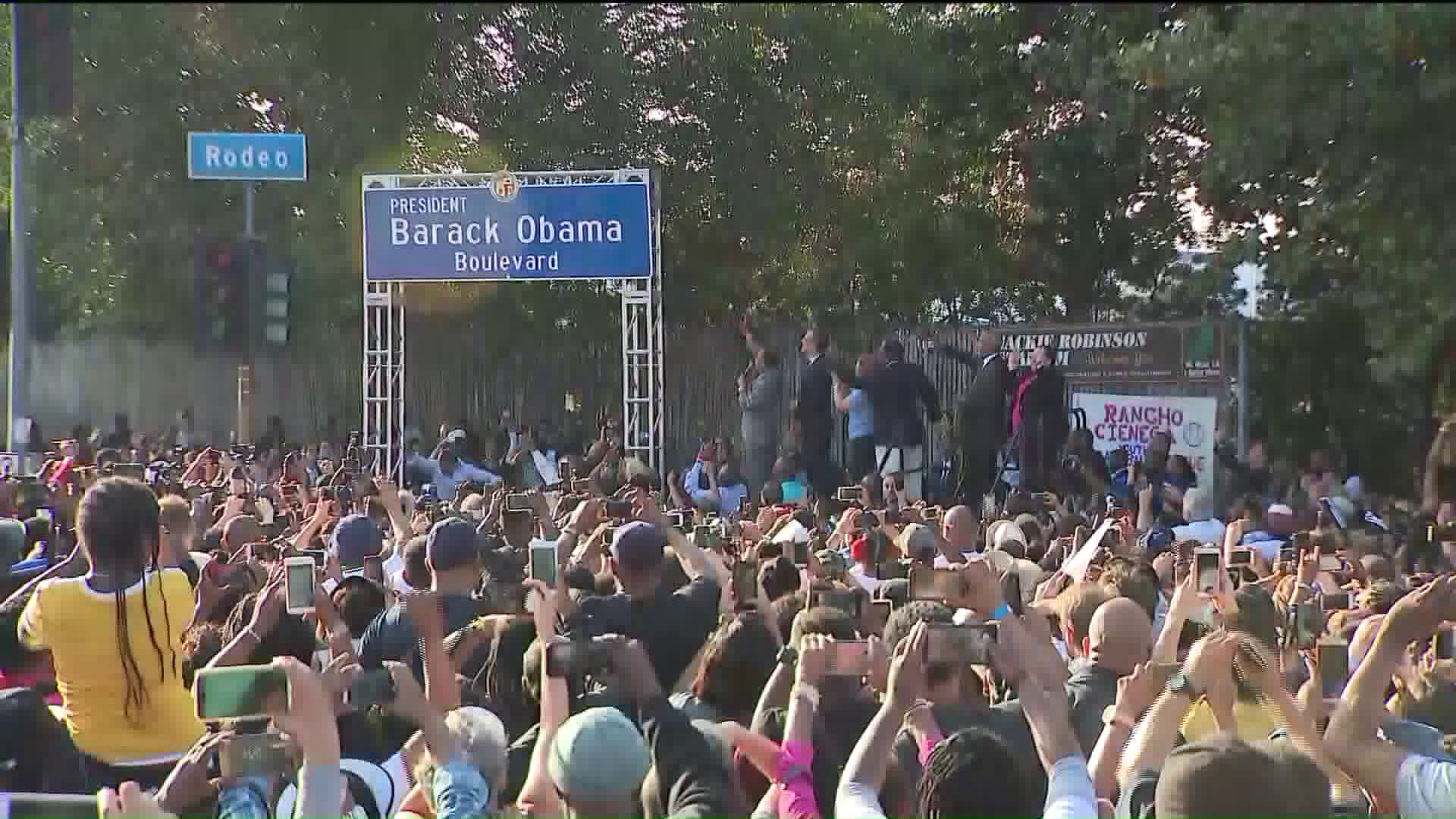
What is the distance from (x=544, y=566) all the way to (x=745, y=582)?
1.32m

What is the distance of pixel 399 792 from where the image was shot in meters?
4.67

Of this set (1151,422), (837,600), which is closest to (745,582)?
(837,600)

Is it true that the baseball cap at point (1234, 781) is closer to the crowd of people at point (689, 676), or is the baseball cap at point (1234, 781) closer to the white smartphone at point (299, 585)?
the crowd of people at point (689, 676)

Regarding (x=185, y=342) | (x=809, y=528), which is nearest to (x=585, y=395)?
(x=185, y=342)

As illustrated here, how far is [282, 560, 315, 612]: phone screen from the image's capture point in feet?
16.6

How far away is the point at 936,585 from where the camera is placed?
16.9 ft

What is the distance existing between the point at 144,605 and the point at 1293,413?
16919 mm

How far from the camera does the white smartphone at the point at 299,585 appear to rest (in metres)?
5.07

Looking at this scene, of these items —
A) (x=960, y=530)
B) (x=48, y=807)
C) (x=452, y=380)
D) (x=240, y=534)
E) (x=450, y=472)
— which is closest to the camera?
(x=48, y=807)

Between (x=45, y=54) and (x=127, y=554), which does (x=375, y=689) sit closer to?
(x=127, y=554)

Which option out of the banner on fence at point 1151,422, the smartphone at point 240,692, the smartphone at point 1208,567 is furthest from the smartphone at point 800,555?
the banner on fence at point 1151,422

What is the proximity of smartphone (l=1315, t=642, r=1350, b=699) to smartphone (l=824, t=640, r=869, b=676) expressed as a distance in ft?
3.73

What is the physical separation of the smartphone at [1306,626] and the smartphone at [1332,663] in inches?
33.9

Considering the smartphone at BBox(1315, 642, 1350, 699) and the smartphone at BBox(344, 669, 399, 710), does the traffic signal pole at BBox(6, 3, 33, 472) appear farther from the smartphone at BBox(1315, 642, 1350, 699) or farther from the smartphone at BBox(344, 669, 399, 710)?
the smartphone at BBox(1315, 642, 1350, 699)
